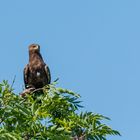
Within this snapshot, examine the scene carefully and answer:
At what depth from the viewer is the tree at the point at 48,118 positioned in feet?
29.5

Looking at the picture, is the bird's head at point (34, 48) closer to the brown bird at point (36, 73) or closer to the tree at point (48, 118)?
the brown bird at point (36, 73)

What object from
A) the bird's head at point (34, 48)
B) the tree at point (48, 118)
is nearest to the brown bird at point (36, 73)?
the bird's head at point (34, 48)

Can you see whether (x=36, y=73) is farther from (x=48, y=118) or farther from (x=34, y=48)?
(x=48, y=118)

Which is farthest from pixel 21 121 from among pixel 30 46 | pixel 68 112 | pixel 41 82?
pixel 30 46

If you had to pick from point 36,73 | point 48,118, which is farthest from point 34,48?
point 48,118

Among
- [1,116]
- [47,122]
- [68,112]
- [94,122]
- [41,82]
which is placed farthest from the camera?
[41,82]

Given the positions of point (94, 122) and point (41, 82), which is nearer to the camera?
point (94, 122)

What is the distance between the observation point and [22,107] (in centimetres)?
909

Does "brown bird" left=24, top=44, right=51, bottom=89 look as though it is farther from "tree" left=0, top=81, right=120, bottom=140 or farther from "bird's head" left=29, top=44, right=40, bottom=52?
"tree" left=0, top=81, right=120, bottom=140

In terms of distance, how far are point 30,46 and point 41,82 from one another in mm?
1264

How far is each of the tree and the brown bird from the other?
2940 mm

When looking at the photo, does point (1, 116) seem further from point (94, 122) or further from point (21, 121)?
point (94, 122)

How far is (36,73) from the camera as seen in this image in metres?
15.4

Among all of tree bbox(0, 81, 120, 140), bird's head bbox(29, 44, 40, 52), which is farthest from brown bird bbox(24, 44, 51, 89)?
tree bbox(0, 81, 120, 140)
